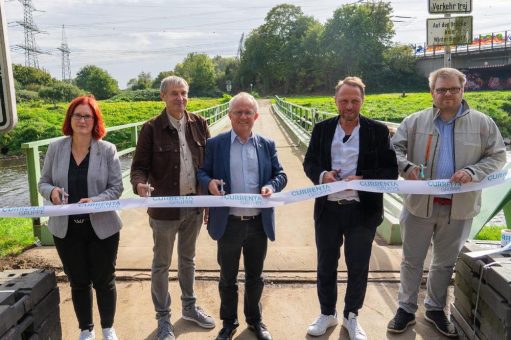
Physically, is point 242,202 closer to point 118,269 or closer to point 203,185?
point 203,185

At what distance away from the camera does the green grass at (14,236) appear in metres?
4.71

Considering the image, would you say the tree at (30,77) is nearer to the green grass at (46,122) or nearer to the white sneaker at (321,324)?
the green grass at (46,122)

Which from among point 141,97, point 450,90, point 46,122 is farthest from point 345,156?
point 141,97

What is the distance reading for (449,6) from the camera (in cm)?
479

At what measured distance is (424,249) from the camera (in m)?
3.18

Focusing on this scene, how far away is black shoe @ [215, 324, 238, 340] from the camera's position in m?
3.04

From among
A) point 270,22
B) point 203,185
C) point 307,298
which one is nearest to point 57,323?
point 203,185

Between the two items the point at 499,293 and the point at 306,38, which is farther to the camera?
the point at 306,38

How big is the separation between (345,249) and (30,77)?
73.3 metres

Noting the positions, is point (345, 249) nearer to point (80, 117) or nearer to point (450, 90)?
point (450, 90)

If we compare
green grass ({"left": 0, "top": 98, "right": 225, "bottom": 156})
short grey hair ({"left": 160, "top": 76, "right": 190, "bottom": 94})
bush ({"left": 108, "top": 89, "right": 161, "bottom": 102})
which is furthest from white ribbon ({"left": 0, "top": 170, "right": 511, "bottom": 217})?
bush ({"left": 108, "top": 89, "right": 161, "bottom": 102})

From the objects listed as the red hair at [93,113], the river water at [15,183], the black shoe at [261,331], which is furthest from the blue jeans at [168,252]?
the river water at [15,183]

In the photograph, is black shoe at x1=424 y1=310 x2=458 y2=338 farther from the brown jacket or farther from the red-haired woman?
the red-haired woman

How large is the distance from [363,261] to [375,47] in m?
89.2
